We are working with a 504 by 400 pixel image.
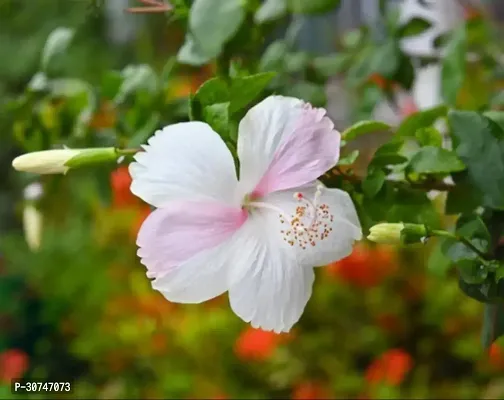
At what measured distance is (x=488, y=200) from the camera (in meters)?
0.32

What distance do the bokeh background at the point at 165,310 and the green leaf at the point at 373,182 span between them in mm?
108

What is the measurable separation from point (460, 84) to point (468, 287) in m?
0.20

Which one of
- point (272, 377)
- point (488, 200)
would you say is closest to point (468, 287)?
point (488, 200)

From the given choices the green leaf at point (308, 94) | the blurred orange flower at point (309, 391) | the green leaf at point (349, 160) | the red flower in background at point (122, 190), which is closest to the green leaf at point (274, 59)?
the green leaf at point (308, 94)

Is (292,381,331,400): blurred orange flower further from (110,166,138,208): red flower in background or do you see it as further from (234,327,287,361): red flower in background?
(110,166,138,208): red flower in background

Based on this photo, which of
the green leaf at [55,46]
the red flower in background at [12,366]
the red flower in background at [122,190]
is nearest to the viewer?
the green leaf at [55,46]

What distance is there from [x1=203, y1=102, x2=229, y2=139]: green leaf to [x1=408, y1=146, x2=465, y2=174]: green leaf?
0.33 ft

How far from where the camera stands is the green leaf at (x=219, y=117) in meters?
0.28

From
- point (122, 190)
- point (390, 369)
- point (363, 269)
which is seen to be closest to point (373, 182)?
point (390, 369)

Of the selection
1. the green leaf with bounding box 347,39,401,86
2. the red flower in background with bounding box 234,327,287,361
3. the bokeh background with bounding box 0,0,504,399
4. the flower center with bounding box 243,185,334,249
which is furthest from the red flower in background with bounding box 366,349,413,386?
the flower center with bounding box 243,185,334,249

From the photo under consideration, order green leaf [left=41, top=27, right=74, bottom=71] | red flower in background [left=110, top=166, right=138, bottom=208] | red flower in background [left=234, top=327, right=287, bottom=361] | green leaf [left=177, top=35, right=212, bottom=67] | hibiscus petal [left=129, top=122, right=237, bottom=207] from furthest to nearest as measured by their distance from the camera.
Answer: red flower in background [left=110, top=166, right=138, bottom=208] → red flower in background [left=234, top=327, right=287, bottom=361] → green leaf [left=41, top=27, right=74, bottom=71] → green leaf [left=177, top=35, right=212, bottom=67] → hibiscus petal [left=129, top=122, right=237, bottom=207]

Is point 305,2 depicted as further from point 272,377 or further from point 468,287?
point 272,377

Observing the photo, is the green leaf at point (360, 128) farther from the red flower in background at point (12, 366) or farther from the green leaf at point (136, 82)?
the red flower in background at point (12, 366)

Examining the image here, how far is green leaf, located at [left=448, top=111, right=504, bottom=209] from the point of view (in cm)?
32
